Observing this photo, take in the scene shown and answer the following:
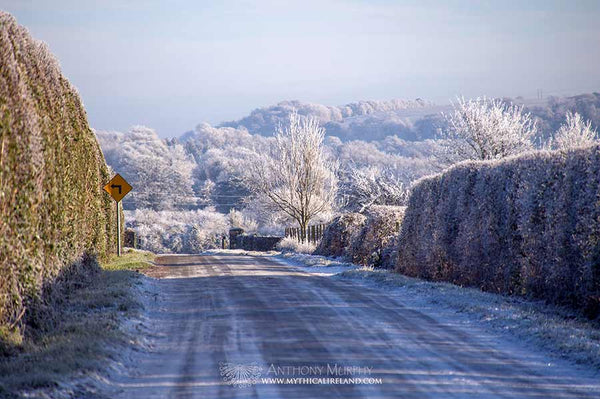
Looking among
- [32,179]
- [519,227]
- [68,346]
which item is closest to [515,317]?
[519,227]

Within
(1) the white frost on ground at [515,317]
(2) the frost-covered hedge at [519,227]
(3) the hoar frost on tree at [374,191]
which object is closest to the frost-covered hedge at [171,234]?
(3) the hoar frost on tree at [374,191]

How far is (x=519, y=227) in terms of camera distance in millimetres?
13008

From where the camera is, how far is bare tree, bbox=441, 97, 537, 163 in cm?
3722

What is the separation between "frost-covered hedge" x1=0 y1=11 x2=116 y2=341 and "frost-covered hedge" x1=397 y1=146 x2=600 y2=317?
324 inches

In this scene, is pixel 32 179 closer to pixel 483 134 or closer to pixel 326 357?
pixel 326 357

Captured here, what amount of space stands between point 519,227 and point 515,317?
3419mm

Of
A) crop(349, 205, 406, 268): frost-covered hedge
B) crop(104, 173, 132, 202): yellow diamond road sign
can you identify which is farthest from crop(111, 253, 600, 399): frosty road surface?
crop(104, 173, 132, 202): yellow diamond road sign

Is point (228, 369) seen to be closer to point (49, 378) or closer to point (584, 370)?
point (49, 378)

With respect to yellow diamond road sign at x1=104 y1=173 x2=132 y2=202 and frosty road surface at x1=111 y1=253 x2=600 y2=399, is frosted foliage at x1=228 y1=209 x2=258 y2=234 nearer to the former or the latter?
yellow diamond road sign at x1=104 y1=173 x2=132 y2=202

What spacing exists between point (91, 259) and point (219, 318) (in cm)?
638

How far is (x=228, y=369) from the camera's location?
279 inches

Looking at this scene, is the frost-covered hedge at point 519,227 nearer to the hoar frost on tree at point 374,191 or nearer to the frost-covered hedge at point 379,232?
the frost-covered hedge at point 379,232

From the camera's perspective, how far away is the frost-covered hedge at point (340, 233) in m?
29.2

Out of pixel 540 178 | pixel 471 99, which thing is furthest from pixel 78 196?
pixel 471 99
